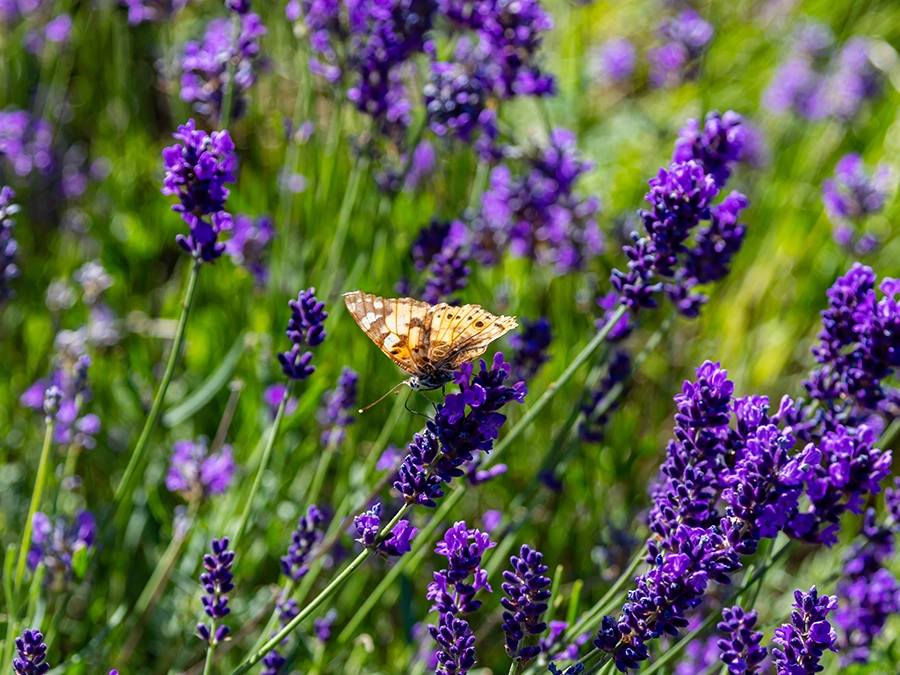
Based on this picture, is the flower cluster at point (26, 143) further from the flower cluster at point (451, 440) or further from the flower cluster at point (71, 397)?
the flower cluster at point (451, 440)

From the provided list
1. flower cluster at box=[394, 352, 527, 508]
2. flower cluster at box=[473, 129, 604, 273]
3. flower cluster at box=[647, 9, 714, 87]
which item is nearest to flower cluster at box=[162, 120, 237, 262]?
flower cluster at box=[394, 352, 527, 508]

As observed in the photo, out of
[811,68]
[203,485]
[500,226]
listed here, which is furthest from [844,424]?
[811,68]

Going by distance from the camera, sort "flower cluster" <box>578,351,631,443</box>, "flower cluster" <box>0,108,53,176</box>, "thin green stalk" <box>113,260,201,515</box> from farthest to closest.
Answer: "flower cluster" <box>0,108,53,176</box> → "flower cluster" <box>578,351,631,443</box> → "thin green stalk" <box>113,260,201,515</box>

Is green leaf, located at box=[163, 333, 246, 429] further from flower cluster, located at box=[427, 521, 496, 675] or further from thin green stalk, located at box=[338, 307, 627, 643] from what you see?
flower cluster, located at box=[427, 521, 496, 675]

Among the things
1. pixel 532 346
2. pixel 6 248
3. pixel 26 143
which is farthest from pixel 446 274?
pixel 26 143

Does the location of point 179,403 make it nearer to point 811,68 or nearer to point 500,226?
point 500,226
